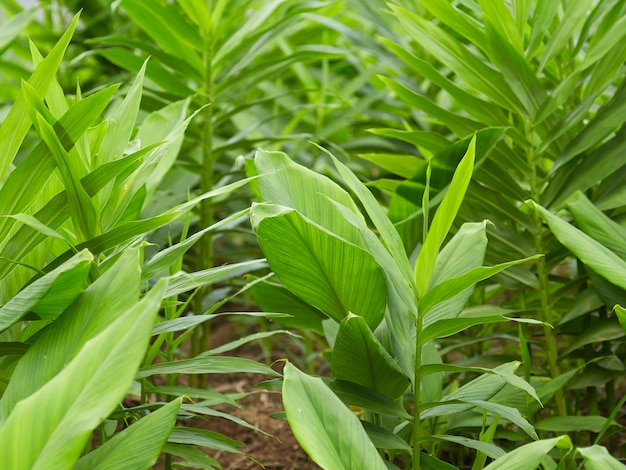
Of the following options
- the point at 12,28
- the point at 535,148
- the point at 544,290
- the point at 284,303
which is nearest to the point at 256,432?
the point at 284,303

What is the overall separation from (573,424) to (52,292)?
0.67 metres

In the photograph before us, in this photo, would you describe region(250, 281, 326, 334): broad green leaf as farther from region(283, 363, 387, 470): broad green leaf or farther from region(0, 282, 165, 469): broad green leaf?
region(0, 282, 165, 469): broad green leaf

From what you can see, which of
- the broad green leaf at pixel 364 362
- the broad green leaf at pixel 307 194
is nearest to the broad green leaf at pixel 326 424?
the broad green leaf at pixel 364 362

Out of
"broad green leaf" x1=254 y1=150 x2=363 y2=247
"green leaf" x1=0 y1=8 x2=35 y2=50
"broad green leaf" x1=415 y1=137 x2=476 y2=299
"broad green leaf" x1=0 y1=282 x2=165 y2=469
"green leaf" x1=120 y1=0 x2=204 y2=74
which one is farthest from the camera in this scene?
"green leaf" x1=120 y1=0 x2=204 y2=74

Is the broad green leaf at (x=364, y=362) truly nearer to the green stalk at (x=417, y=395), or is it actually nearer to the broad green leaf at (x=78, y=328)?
the green stalk at (x=417, y=395)

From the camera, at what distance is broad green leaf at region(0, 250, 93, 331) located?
63 cm

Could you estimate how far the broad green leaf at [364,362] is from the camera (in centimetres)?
75

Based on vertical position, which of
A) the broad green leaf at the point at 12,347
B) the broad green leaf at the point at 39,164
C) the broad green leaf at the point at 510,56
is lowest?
the broad green leaf at the point at 12,347

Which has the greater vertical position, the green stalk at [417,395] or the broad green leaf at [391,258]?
the broad green leaf at [391,258]

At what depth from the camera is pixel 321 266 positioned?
0.78 m

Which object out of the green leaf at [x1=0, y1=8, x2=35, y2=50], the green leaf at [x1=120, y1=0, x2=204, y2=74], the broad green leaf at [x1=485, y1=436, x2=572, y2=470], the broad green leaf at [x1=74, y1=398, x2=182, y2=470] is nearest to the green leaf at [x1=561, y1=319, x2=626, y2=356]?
the broad green leaf at [x1=485, y1=436, x2=572, y2=470]

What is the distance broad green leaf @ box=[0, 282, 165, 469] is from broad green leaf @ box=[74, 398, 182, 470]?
0.09 m

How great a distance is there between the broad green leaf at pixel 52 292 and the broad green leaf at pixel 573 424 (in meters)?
0.63

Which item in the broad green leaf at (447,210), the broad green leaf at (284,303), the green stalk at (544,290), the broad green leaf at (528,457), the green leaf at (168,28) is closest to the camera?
the broad green leaf at (528,457)
